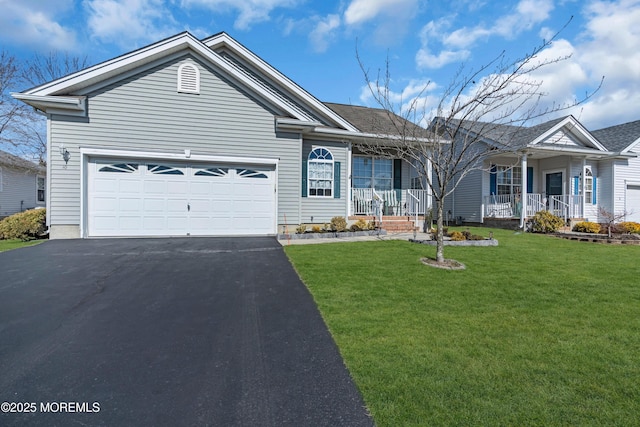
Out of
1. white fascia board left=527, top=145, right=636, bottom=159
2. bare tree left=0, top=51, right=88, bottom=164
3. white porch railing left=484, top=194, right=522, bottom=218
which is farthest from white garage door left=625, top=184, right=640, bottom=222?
bare tree left=0, top=51, right=88, bottom=164

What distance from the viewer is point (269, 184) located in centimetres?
1104

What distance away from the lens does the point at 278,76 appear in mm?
12414

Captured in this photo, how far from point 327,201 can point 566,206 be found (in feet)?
39.1

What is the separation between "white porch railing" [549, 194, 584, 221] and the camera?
15188mm

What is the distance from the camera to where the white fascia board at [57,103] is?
8.77m

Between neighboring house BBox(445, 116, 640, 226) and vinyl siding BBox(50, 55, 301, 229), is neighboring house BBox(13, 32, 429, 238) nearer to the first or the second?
vinyl siding BBox(50, 55, 301, 229)

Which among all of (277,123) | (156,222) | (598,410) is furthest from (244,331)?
(277,123)

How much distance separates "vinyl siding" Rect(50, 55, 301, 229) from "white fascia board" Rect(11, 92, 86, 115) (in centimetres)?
23

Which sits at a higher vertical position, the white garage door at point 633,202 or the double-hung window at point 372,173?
the double-hung window at point 372,173

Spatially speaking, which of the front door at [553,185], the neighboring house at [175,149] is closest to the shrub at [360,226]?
the neighboring house at [175,149]

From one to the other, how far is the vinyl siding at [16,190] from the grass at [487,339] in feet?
81.6

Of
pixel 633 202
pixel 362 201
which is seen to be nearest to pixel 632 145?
pixel 633 202

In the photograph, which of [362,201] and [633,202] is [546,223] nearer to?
[362,201]

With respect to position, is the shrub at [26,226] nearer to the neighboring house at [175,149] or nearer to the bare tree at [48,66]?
the neighboring house at [175,149]
